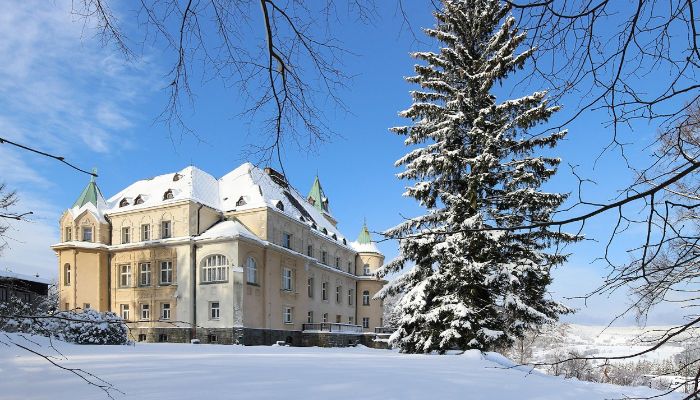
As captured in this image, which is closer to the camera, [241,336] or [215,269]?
[241,336]

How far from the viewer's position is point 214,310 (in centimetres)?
3058

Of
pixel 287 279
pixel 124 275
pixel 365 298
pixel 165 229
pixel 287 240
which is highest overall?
pixel 165 229

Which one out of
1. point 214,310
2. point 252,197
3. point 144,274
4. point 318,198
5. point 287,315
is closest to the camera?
point 214,310

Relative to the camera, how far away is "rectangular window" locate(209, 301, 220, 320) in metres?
30.3

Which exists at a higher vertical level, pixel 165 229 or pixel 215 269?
pixel 165 229

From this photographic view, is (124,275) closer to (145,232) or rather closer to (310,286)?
(145,232)

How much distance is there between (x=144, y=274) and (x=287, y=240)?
10.3m

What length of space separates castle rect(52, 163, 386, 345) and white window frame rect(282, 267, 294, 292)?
89 millimetres

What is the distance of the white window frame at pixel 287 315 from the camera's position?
35.0 m

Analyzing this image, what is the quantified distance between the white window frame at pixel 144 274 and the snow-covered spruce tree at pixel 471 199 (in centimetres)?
2144

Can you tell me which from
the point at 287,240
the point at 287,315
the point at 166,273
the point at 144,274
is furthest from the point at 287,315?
the point at 144,274

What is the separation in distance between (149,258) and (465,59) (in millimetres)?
25734

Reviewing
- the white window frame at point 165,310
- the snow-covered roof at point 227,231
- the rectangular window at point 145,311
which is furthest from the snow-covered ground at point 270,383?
the rectangular window at point 145,311

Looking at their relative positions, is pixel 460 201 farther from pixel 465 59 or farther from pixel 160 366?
pixel 160 366
